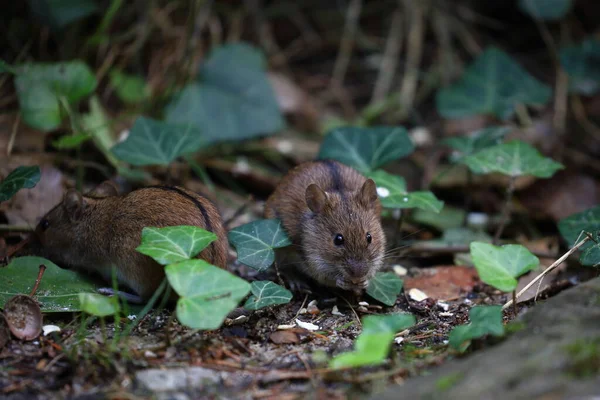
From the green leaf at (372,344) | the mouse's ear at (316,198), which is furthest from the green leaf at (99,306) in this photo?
the mouse's ear at (316,198)

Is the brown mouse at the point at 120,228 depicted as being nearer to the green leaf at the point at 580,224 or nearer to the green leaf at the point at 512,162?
the green leaf at the point at 512,162

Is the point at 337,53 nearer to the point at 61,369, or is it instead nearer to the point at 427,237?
the point at 427,237

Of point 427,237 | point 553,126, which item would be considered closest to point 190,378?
point 427,237

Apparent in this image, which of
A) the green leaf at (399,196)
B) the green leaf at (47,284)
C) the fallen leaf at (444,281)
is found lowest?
the fallen leaf at (444,281)

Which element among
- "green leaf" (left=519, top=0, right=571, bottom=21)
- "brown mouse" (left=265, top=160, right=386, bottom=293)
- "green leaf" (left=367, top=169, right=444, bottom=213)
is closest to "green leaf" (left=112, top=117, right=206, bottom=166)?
"brown mouse" (left=265, top=160, right=386, bottom=293)

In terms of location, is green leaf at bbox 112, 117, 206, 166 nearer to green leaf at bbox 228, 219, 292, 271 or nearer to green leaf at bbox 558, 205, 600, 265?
green leaf at bbox 228, 219, 292, 271

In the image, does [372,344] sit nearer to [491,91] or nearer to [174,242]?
[174,242]
